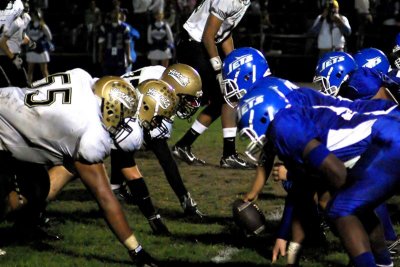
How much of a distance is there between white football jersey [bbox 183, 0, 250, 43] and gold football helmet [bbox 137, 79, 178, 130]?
2494 millimetres

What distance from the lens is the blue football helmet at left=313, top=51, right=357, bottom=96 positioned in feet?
19.9

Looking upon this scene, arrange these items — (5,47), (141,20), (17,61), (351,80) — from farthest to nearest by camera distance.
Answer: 1. (141,20)
2. (17,61)
3. (5,47)
4. (351,80)

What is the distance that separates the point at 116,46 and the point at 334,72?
452 inches

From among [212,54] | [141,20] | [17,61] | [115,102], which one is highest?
[115,102]

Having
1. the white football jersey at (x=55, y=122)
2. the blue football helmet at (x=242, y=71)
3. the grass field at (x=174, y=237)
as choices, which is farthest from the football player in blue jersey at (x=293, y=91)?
the white football jersey at (x=55, y=122)

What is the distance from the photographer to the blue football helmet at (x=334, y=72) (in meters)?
6.07

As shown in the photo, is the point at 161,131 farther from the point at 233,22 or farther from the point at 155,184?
the point at 233,22

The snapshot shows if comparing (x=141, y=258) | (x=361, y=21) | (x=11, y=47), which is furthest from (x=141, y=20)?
(x=141, y=258)

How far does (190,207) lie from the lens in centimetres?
661

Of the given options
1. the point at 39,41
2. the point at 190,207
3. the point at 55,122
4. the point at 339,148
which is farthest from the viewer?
the point at 39,41

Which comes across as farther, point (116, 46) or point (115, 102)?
point (116, 46)

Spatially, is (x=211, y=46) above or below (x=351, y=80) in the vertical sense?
below

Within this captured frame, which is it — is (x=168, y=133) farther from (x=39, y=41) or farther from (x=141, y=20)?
(x=141, y=20)

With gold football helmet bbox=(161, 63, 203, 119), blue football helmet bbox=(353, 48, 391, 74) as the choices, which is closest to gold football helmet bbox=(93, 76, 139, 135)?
gold football helmet bbox=(161, 63, 203, 119)
